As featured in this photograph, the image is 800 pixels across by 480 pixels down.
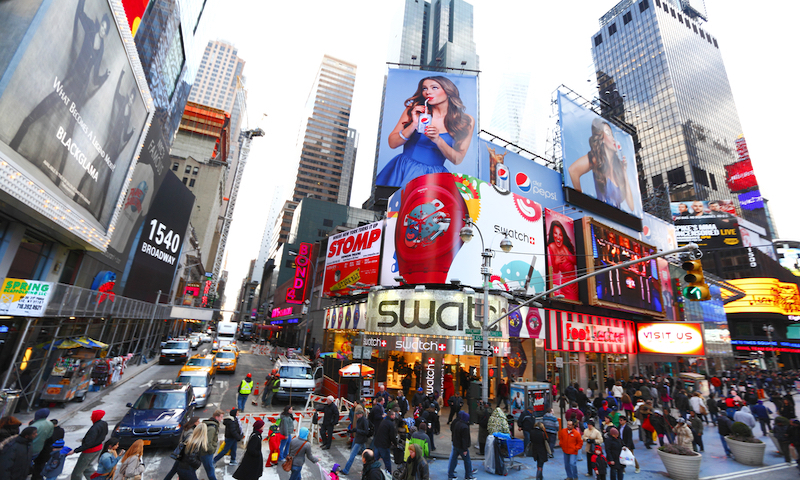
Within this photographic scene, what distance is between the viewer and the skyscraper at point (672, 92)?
3991 inches

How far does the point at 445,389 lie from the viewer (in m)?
23.5

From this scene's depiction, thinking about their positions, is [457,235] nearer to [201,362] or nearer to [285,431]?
[285,431]

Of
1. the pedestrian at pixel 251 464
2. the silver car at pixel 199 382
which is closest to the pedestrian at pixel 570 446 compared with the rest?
the pedestrian at pixel 251 464

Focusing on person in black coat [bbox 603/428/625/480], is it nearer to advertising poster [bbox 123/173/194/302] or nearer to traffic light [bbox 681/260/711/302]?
traffic light [bbox 681/260/711/302]

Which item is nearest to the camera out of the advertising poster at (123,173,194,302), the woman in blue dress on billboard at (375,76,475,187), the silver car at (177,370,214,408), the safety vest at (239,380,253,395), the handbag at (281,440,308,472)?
the handbag at (281,440,308,472)

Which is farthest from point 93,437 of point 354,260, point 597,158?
point 597,158

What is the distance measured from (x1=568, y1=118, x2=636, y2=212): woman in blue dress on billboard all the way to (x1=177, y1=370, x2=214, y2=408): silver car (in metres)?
38.6

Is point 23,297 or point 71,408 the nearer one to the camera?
point 23,297

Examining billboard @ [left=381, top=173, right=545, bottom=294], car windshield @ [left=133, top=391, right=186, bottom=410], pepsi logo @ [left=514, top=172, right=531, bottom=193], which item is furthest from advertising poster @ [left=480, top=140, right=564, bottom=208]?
car windshield @ [left=133, top=391, right=186, bottom=410]

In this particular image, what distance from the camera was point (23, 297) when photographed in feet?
42.0

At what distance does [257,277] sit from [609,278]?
191243 mm

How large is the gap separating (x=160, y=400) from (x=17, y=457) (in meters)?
5.03

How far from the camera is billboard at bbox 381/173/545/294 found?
24.2 meters

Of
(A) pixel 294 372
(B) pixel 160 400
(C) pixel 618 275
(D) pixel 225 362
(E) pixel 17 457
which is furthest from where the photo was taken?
(C) pixel 618 275
